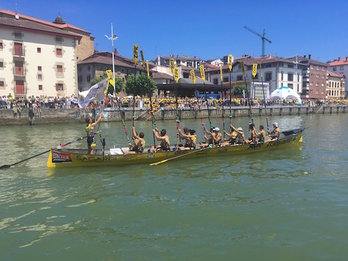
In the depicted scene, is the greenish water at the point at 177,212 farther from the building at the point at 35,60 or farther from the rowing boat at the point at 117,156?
the building at the point at 35,60

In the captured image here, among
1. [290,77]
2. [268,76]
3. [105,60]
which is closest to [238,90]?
[268,76]

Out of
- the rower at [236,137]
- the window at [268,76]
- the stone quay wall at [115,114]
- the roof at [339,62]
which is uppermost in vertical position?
the roof at [339,62]

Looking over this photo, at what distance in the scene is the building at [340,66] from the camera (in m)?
125

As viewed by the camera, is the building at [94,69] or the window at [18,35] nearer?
the window at [18,35]

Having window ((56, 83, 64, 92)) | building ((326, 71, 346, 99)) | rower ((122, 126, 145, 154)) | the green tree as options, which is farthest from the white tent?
rower ((122, 126, 145, 154))

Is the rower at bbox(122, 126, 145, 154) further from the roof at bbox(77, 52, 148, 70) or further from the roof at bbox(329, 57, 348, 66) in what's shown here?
the roof at bbox(329, 57, 348, 66)

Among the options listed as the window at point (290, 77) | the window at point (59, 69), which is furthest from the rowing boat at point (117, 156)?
the window at point (290, 77)

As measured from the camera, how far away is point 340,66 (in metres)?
127

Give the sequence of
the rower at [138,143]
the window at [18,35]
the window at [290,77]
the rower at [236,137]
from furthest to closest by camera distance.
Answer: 1. the window at [290,77]
2. the window at [18,35]
3. the rower at [236,137]
4. the rower at [138,143]

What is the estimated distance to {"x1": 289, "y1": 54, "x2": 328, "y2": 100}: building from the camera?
9975 centimetres

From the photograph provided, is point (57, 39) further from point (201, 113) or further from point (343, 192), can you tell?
point (343, 192)

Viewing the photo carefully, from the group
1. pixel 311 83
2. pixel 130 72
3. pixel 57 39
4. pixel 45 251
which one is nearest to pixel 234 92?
pixel 130 72

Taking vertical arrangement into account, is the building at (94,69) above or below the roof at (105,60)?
below

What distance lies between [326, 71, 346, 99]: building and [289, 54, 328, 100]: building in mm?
5537
